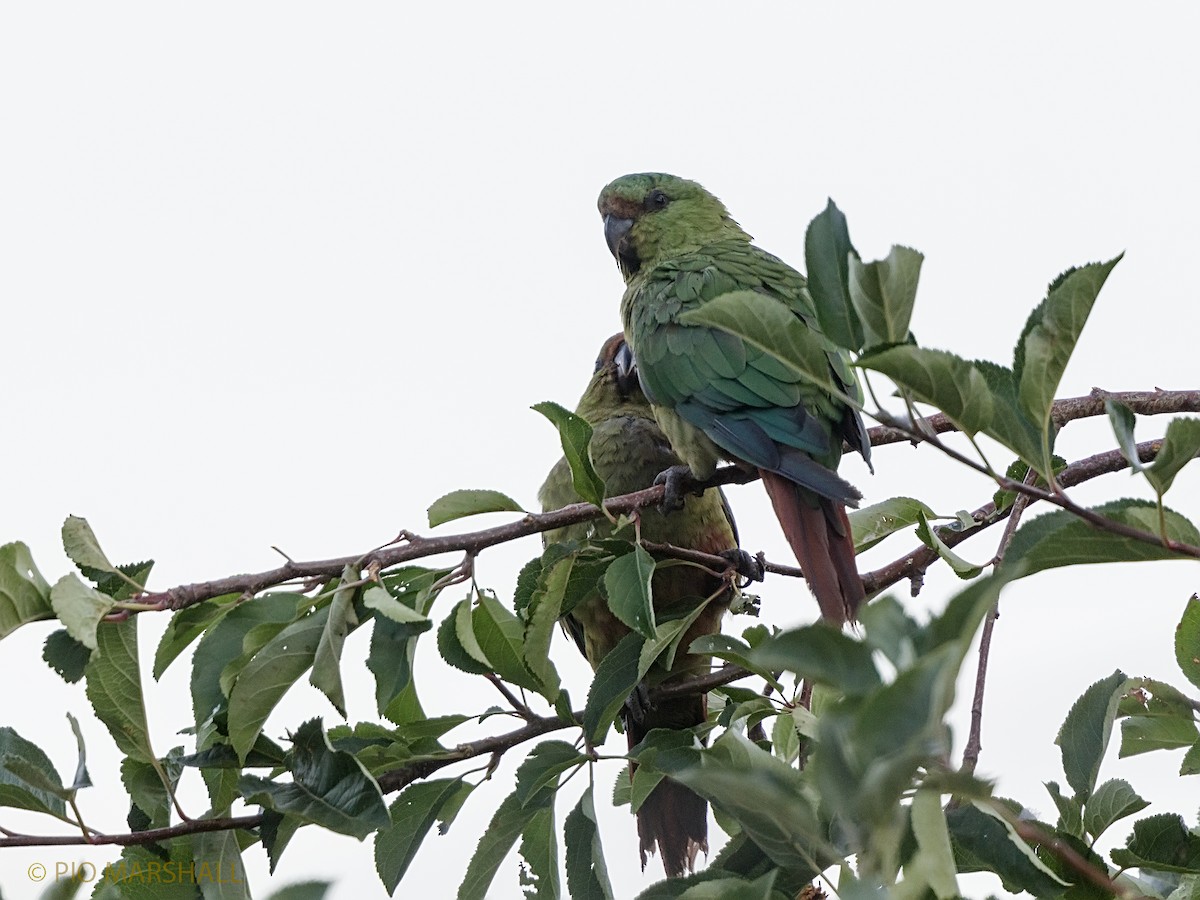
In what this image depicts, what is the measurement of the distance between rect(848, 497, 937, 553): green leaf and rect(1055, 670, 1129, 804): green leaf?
2.42 ft

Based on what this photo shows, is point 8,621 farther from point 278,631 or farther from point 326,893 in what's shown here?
point 326,893

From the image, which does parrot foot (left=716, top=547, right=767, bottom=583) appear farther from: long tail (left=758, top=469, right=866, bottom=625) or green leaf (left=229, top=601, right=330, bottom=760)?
green leaf (left=229, top=601, right=330, bottom=760)

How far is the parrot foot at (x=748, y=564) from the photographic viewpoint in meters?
2.76

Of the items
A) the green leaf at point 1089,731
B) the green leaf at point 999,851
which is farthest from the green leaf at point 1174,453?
the green leaf at point 1089,731

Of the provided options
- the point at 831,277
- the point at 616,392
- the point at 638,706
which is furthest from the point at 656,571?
the point at 831,277

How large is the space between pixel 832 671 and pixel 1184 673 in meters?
1.39

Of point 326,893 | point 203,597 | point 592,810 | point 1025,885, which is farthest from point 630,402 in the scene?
point 326,893

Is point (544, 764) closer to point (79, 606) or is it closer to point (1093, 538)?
point (79, 606)

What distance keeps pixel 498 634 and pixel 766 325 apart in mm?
845

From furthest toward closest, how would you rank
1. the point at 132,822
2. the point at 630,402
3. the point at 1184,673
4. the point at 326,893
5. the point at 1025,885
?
the point at 630,402
the point at 1184,673
the point at 132,822
the point at 1025,885
the point at 326,893

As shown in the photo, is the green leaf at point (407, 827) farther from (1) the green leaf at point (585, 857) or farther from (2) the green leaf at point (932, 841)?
(2) the green leaf at point (932, 841)

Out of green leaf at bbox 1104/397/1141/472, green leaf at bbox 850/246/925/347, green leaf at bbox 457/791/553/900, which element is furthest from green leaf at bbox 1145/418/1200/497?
green leaf at bbox 457/791/553/900

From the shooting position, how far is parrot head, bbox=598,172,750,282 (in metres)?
4.12

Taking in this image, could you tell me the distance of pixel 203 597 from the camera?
181 centimetres
